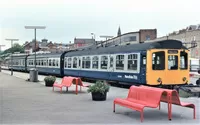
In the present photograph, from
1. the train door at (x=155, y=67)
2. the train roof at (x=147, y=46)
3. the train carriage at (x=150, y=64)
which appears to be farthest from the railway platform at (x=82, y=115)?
the train roof at (x=147, y=46)

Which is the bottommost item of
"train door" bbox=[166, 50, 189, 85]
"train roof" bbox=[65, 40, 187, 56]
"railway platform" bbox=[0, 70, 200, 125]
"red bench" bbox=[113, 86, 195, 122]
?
"railway platform" bbox=[0, 70, 200, 125]

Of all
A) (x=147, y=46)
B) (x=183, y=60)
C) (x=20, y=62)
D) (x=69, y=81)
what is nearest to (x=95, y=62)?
(x=147, y=46)

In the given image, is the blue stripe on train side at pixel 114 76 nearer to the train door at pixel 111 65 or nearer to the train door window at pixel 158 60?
the train door at pixel 111 65

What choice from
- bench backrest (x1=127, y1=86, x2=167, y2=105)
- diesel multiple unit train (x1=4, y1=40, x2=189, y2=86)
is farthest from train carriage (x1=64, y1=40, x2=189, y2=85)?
bench backrest (x1=127, y1=86, x2=167, y2=105)

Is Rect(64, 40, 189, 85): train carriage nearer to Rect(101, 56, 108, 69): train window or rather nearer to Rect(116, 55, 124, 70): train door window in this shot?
Rect(116, 55, 124, 70): train door window

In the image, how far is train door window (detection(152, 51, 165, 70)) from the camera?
2039 cm

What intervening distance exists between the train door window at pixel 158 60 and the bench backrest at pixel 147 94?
31.4 feet

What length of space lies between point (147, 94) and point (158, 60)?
10638mm

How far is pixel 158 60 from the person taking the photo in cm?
2058

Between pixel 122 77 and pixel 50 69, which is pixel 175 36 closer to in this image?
pixel 50 69

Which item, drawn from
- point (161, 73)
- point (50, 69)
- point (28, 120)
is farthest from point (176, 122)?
point (50, 69)

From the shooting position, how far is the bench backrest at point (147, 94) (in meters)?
9.67

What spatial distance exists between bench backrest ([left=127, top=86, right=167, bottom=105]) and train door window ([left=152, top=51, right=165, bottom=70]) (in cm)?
957

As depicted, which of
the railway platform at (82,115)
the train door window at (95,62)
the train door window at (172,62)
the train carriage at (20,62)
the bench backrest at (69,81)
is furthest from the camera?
the train carriage at (20,62)
